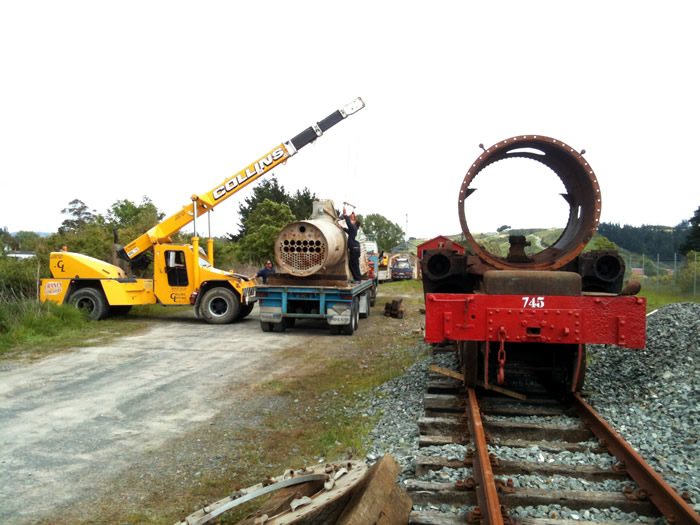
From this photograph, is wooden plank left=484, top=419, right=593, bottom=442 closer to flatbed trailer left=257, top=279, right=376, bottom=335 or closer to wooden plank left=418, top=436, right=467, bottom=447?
wooden plank left=418, top=436, right=467, bottom=447

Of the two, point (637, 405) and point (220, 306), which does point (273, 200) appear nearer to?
point (220, 306)

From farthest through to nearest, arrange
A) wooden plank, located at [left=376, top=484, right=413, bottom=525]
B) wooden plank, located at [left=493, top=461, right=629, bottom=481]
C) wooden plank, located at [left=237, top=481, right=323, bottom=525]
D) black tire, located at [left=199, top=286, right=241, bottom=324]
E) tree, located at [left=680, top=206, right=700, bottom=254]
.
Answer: tree, located at [left=680, top=206, right=700, bottom=254] → black tire, located at [left=199, top=286, right=241, bottom=324] → wooden plank, located at [left=493, top=461, right=629, bottom=481] → wooden plank, located at [left=237, top=481, right=323, bottom=525] → wooden plank, located at [left=376, top=484, right=413, bottom=525]

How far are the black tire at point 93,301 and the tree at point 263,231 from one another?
61.7ft

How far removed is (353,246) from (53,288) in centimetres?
793

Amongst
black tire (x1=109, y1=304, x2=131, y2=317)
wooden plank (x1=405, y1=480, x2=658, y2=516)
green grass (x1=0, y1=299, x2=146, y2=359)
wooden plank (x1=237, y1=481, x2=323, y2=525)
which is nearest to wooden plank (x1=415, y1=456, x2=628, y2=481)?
wooden plank (x1=405, y1=480, x2=658, y2=516)

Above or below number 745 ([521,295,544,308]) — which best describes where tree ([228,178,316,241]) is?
above

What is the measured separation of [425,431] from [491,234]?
3.29m

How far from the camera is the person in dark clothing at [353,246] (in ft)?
46.8

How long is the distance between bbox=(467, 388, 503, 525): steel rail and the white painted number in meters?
1.11

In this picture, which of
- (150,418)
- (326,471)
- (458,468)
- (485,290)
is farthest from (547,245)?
(150,418)

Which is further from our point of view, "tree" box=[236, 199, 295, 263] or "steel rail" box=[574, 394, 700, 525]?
"tree" box=[236, 199, 295, 263]

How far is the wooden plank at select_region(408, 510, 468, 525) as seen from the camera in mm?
3445

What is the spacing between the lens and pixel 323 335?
43.0 feet

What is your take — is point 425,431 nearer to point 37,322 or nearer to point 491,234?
point 491,234
